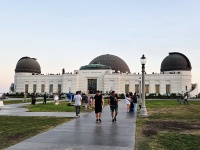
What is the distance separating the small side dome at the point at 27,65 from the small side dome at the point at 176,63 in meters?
43.1

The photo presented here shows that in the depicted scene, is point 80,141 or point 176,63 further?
point 176,63

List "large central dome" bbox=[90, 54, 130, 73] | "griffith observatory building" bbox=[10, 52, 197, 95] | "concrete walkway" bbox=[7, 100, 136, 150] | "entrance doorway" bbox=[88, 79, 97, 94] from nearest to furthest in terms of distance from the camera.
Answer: "concrete walkway" bbox=[7, 100, 136, 150], "griffith observatory building" bbox=[10, 52, 197, 95], "entrance doorway" bbox=[88, 79, 97, 94], "large central dome" bbox=[90, 54, 130, 73]

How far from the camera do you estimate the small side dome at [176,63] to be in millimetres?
71312

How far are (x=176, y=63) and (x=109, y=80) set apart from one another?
2125 centimetres

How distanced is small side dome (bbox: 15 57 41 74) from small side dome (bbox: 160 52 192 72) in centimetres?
4308

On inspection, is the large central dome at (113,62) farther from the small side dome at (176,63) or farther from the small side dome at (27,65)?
the small side dome at (27,65)

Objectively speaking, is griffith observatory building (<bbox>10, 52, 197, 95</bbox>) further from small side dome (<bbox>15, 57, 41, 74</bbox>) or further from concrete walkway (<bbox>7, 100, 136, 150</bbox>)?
concrete walkway (<bbox>7, 100, 136, 150</bbox>)

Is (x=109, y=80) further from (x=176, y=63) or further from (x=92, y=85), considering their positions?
(x=176, y=63)

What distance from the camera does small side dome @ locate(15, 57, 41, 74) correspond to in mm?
79688

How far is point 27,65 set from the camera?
3157 inches

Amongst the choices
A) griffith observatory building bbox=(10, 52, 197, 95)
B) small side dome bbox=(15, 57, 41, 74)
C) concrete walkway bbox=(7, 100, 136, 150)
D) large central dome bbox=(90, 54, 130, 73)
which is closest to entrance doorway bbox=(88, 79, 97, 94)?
griffith observatory building bbox=(10, 52, 197, 95)

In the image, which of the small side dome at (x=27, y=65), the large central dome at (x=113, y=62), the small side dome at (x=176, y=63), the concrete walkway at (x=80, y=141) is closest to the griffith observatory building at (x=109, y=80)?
the small side dome at (x=176, y=63)

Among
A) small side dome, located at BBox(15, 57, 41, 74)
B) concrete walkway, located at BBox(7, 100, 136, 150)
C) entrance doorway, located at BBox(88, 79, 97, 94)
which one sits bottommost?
concrete walkway, located at BBox(7, 100, 136, 150)

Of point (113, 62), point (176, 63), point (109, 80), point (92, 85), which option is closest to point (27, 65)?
point (92, 85)
